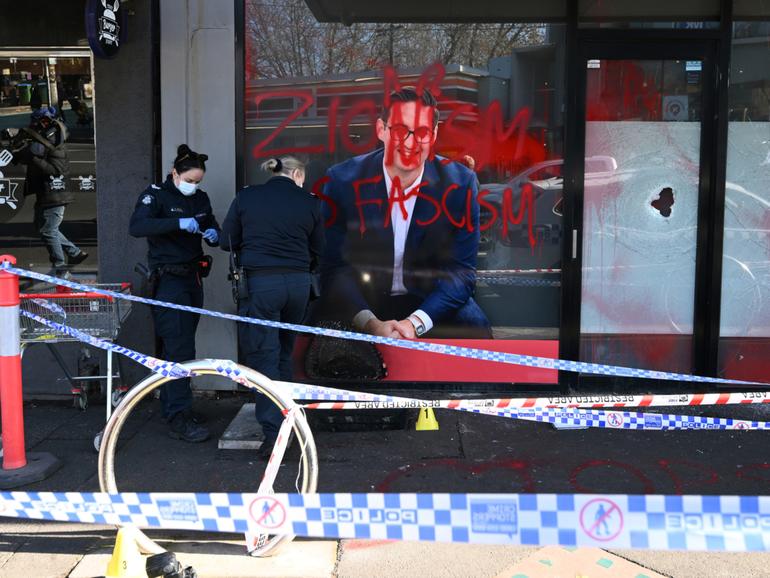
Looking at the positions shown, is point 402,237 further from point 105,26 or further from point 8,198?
point 8,198

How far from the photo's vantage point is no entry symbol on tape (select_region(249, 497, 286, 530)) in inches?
126

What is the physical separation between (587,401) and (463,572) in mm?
1034

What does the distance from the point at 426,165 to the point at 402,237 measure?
586 mm

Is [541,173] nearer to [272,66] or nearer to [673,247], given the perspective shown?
[673,247]

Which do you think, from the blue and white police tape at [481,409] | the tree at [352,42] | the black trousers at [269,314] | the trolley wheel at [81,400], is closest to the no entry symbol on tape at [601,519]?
the blue and white police tape at [481,409]

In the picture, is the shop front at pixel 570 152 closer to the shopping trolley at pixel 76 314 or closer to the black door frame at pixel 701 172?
the black door frame at pixel 701 172

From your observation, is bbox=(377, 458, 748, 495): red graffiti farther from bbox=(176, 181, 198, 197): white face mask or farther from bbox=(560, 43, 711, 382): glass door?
bbox=(176, 181, 198, 197): white face mask

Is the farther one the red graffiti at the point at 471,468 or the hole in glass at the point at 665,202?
the hole in glass at the point at 665,202

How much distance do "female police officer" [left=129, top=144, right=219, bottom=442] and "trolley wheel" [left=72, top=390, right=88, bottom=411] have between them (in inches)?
33.5

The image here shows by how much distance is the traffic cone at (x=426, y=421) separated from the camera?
617cm

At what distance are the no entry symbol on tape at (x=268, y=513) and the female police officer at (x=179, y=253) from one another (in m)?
2.76

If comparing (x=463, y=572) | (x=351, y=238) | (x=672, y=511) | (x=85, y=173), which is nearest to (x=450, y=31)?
(x=351, y=238)

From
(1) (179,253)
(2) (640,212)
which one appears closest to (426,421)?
(1) (179,253)

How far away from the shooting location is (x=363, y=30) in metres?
6.63
